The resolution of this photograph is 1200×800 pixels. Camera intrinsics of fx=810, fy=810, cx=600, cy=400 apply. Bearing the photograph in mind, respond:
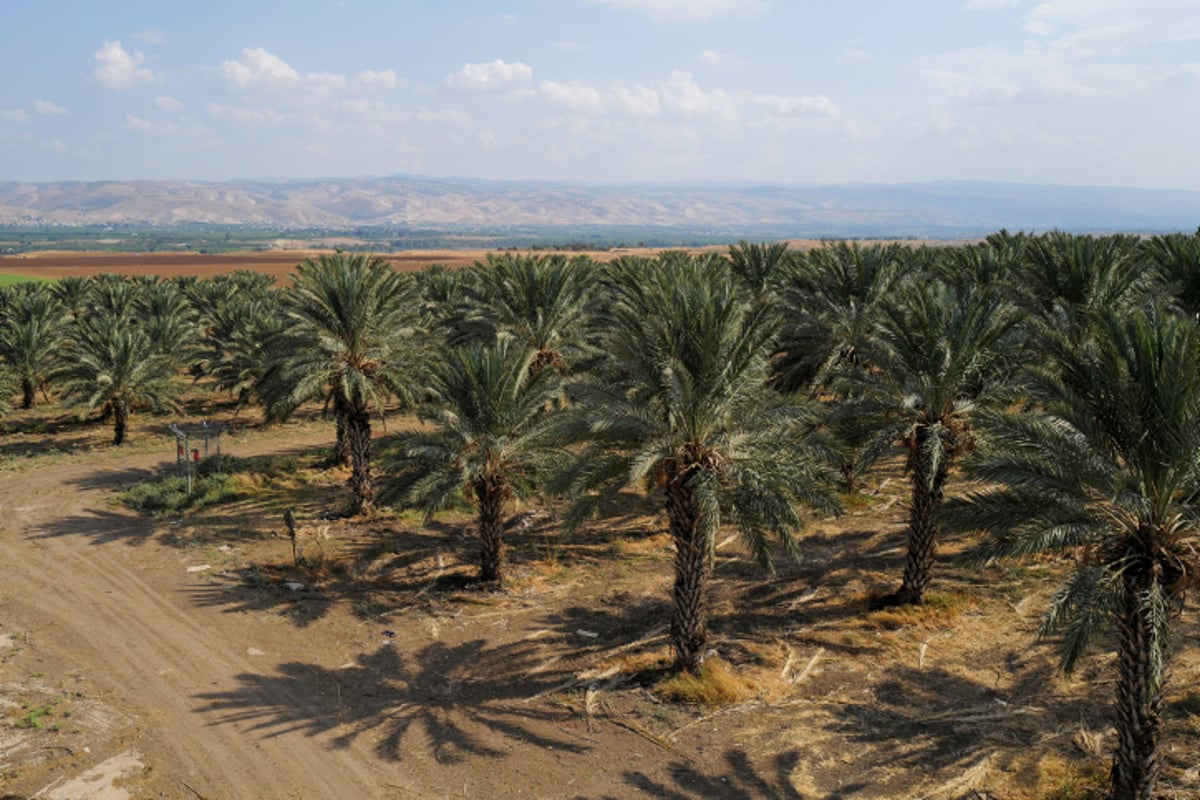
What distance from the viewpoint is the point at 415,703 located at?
1305 cm

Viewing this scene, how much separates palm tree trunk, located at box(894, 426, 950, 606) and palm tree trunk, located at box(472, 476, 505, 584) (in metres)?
8.37

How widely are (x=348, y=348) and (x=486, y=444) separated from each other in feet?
21.0

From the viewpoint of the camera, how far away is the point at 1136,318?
9273 mm

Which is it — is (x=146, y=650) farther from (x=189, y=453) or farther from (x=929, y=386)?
(x=189, y=453)

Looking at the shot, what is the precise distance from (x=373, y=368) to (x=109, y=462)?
44.5 feet

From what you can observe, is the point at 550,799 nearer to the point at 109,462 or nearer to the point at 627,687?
the point at 627,687

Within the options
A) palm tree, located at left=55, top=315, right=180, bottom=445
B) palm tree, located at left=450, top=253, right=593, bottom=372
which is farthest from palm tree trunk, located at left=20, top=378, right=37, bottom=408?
palm tree, located at left=450, top=253, right=593, bottom=372

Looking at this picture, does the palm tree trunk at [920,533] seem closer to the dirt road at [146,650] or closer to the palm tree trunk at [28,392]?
the dirt road at [146,650]

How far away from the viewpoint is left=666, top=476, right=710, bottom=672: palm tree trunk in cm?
1360

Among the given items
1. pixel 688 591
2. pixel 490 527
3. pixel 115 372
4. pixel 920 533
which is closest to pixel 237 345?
pixel 115 372

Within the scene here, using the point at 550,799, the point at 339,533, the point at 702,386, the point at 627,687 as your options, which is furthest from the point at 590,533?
the point at 550,799

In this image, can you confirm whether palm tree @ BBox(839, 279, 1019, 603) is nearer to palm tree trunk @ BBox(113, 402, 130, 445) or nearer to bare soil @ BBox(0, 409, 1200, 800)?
bare soil @ BBox(0, 409, 1200, 800)

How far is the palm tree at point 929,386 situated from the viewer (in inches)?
583

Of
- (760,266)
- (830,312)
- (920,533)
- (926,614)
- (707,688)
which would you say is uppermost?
(760,266)
